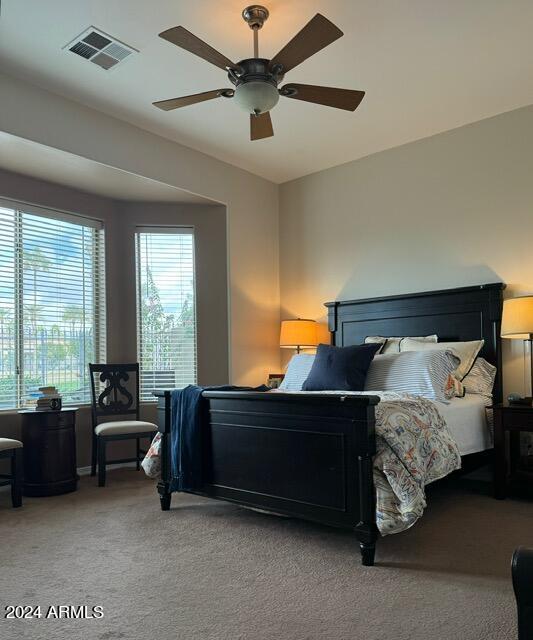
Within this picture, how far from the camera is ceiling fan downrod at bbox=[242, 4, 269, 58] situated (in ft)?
10.2

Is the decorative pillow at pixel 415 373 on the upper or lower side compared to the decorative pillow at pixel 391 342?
lower

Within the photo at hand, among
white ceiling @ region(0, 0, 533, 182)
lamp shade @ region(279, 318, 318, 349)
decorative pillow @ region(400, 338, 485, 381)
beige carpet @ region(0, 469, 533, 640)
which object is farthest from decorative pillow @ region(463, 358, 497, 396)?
white ceiling @ region(0, 0, 533, 182)

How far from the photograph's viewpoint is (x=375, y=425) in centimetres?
268

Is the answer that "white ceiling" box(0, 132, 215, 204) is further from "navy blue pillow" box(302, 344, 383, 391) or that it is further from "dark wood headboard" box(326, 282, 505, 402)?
"navy blue pillow" box(302, 344, 383, 391)

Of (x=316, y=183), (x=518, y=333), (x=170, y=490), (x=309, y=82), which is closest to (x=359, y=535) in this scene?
(x=170, y=490)

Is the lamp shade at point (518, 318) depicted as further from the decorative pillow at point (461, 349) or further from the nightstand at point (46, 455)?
the nightstand at point (46, 455)

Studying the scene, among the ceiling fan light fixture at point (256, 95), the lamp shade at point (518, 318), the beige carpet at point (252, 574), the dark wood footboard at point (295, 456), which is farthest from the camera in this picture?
the lamp shade at point (518, 318)

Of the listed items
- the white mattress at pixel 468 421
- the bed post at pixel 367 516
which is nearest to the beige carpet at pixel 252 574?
the bed post at pixel 367 516

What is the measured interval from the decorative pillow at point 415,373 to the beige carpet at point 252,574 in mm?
776

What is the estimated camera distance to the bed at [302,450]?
2.64m

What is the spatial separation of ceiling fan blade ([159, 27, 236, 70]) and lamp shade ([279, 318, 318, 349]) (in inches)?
118

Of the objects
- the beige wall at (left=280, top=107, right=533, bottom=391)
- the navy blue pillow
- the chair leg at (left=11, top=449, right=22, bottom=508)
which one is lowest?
the chair leg at (left=11, top=449, right=22, bottom=508)

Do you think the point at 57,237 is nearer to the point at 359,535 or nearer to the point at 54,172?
the point at 54,172

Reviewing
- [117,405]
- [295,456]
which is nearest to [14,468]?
[117,405]
